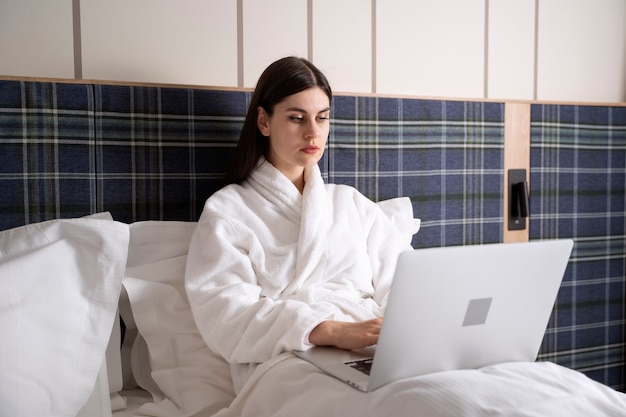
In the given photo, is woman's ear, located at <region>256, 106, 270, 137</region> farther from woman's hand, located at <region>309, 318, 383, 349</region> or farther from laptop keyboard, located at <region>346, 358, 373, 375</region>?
laptop keyboard, located at <region>346, 358, 373, 375</region>

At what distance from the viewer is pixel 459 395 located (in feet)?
4.22

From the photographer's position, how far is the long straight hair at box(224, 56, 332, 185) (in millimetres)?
1930

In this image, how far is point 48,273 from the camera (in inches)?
61.5

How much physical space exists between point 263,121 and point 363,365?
787mm

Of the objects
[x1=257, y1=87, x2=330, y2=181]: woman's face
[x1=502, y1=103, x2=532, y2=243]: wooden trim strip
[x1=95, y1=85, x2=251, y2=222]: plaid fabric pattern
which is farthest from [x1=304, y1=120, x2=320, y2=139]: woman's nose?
[x1=502, y1=103, x2=532, y2=243]: wooden trim strip

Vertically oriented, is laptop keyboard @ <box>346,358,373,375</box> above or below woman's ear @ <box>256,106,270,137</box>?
below

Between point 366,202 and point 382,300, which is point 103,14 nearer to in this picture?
point 366,202

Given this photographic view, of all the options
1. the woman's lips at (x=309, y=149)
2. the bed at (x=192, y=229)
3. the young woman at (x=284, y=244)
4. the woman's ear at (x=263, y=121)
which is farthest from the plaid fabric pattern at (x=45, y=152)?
A: the woman's lips at (x=309, y=149)

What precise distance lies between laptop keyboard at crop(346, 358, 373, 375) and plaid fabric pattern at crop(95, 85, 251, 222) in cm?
72

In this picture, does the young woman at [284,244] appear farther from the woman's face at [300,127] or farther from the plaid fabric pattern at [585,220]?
the plaid fabric pattern at [585,220]

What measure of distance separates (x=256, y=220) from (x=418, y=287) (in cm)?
66

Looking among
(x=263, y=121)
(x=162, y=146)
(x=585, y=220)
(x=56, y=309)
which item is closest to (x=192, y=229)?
(x=162, y=146)

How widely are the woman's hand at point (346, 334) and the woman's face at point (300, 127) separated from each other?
52 centimetres

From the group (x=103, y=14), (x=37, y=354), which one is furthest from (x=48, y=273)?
(x=103, y=14)
